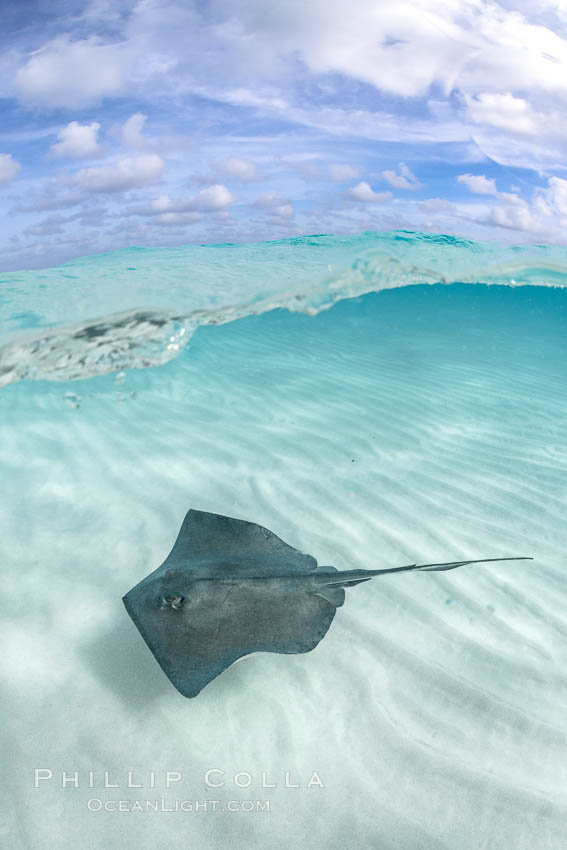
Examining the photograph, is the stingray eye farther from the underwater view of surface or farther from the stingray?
the underwater view of surface

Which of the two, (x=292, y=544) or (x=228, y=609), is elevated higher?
(x=228, y=609)

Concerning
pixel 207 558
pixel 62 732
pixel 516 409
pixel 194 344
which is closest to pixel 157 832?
pixel 62 732

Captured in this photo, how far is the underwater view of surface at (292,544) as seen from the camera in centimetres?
260

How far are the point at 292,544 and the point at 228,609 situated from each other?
1.79m

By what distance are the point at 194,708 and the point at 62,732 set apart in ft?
2.60

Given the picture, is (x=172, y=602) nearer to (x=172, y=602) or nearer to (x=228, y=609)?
(x=172, y=602)

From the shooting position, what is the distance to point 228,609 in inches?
115

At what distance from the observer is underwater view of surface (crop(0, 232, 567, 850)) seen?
2602mm

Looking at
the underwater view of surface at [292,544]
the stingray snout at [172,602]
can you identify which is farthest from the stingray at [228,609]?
the underwater view of surface at [292,544]

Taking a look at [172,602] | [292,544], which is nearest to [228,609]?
[172,602]

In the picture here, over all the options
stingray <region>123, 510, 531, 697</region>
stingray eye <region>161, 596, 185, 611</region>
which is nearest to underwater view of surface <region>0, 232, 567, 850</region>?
stingray <region>123, 510, 531, 697</region>

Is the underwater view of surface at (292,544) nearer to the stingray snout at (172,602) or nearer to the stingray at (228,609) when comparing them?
the stingray at (228,609)

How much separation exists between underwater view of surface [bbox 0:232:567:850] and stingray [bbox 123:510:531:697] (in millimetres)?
535

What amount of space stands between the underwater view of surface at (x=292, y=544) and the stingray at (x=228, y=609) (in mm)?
535
